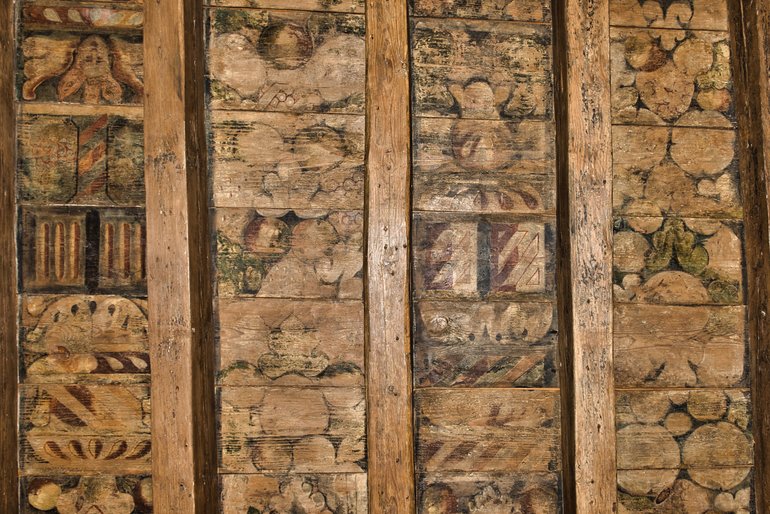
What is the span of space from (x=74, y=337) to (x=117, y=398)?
221 millimetres

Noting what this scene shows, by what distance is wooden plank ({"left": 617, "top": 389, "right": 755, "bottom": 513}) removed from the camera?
2131 millimetres

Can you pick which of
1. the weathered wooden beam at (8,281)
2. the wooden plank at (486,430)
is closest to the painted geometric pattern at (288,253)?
the wooden plank at (486,430)

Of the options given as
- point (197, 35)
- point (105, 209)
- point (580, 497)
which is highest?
point (197, 35)

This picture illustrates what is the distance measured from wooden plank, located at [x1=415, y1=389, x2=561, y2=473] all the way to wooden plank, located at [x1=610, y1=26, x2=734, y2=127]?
95cm

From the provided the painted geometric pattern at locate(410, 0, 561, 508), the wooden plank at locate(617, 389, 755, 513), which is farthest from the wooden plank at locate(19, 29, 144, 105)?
the wooden plank at locate(617, 389, 755, 513)

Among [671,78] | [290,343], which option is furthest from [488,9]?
[290,343]

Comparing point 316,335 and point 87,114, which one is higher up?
point 87,114

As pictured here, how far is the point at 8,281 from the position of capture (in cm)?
195

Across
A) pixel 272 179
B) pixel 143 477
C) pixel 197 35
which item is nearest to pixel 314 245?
pixel 272 179

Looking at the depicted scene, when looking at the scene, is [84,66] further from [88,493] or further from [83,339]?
[88,493]

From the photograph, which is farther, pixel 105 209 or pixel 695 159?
pixel 695 159

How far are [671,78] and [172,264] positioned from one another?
164 cm

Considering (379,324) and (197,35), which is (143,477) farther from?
(197,35)

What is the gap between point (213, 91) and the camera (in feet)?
6.77
